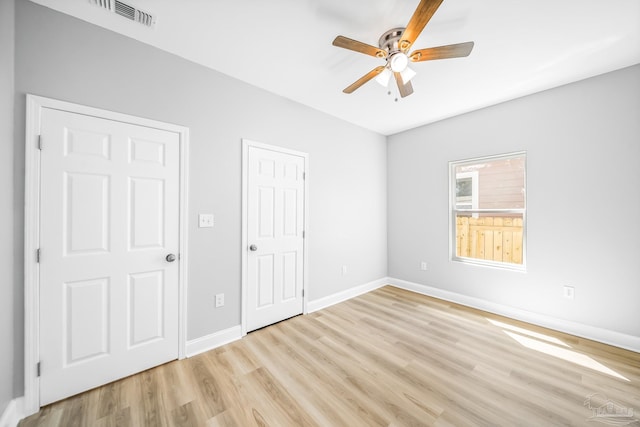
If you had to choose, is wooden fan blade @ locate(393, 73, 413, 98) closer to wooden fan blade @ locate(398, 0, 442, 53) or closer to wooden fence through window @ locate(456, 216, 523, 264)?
wooden fan blade @ locate(398, 0, 442, 53)

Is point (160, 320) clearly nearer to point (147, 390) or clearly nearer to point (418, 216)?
point (147, 390)

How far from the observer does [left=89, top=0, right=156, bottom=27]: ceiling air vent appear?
155 centimetres

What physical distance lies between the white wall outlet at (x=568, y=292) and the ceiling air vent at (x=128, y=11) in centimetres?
466

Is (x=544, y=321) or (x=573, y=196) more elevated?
(x=573, y=196)

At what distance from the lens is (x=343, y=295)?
139 inches

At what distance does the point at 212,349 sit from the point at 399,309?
2339mm

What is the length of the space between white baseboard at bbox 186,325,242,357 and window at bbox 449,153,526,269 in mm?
3184

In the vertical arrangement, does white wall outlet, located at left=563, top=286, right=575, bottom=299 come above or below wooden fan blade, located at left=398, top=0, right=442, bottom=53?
below

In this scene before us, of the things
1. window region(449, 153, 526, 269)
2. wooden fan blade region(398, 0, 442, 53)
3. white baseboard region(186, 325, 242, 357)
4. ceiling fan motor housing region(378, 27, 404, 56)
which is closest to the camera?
wooden fan blade region(398, 0, 442, 53)

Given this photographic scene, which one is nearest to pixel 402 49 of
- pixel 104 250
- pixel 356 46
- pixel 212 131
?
pixel 356 46

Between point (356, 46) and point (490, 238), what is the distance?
3105 mm

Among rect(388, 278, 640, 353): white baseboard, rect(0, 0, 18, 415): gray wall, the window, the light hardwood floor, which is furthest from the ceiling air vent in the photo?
rect(388, 278, 640, 353): white baseboard

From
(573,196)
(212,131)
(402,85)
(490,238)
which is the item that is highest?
(402,85)

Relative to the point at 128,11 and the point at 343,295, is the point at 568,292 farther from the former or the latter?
the point at 128,11
